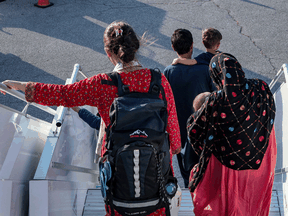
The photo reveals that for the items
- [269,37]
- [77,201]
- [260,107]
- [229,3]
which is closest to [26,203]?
[77,201]

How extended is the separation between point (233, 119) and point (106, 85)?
0.74 m

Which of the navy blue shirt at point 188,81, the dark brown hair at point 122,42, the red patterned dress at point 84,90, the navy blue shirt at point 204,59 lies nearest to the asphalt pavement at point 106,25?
the navy blue shirt at point 204,59

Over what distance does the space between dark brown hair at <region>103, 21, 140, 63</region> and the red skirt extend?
35.1 inches

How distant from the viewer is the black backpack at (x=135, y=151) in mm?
1520

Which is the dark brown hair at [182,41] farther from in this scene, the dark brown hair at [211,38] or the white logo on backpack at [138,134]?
the white logo on backpack at [138,134]

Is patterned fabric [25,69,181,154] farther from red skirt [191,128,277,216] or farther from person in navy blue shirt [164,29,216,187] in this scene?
person in navy blue shirt [164,29,216,187]

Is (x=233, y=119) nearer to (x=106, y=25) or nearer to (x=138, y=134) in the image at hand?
(x=138, y=134)

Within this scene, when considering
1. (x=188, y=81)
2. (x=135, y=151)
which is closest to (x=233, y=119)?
(x=135, y=151)

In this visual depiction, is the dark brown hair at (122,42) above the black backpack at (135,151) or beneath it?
above

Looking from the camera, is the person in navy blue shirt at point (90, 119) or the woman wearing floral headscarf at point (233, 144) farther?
the person in navy blue shirt at point (90, 119)

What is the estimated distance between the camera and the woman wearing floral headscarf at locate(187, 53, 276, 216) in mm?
1693

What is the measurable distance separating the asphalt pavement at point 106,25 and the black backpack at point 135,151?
10.1 ft

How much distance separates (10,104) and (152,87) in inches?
144

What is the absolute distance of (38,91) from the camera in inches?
62.5
